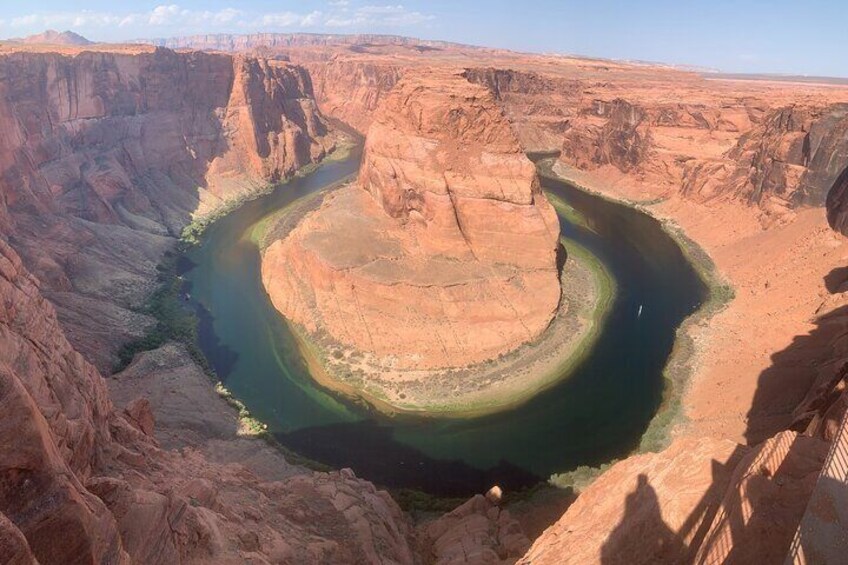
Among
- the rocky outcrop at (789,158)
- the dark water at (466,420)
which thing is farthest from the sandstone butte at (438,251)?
the rocky outcrop at (789,158)

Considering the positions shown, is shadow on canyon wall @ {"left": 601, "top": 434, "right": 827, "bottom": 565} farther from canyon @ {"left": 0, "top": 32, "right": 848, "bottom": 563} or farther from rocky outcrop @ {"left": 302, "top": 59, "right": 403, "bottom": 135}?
rocky outcrop @ {"left": 302, "top": 59, "right": 403, "bottom": 135}

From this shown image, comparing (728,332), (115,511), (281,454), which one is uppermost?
(115,511)

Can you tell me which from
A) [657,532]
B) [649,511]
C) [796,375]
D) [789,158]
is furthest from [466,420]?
[789,158]

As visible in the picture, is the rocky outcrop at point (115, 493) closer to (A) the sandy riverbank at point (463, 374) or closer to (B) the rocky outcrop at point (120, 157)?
(A) the sandy riverbank at point (463, 374)

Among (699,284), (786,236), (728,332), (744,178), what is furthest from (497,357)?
(744,178)

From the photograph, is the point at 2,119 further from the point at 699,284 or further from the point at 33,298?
the point at 699,284
